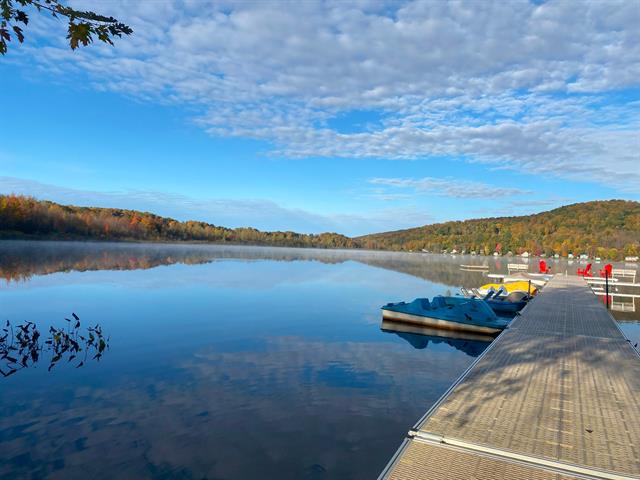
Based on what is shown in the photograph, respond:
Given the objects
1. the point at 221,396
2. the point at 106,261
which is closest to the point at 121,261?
the point at 106,261

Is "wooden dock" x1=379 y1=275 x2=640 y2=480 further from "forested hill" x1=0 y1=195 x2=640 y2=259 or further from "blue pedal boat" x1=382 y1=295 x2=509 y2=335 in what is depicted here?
"forested hill" x1=0 y1=195 x2=640 y2=259

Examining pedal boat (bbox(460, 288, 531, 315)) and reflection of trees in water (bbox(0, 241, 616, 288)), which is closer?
pedal boat (bbox(460, 288, 531, 315))

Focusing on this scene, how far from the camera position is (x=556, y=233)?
140500 mm

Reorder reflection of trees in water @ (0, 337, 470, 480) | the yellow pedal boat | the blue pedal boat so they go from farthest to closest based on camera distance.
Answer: the yellow pedal boat → the blue pedal boat → reflection of trees in water @ (0, 337, 470, 480)

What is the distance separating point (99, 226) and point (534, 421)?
4637 inches

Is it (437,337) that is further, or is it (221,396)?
(437,337)

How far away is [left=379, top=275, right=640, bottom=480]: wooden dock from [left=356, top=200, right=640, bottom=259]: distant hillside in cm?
11362

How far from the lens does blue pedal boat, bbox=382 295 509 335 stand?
53.0 ft

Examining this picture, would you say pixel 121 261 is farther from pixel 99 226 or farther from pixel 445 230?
pixel 445 230

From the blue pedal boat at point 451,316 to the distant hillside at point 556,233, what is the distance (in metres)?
105

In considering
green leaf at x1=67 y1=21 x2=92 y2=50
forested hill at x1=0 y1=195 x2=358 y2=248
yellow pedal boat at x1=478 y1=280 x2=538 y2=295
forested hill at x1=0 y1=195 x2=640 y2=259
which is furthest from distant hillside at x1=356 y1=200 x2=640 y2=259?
green leaf at x1=67 y1=21 x2=92 y2=50

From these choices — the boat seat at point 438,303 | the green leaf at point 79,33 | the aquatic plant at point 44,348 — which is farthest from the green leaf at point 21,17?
the boat seat at point 438,303

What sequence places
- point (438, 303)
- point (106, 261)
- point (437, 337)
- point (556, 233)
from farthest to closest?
point (556, 233) < point (106, 261) < point (438, 303) < point (437, 337)

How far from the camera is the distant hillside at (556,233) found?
401 ft
